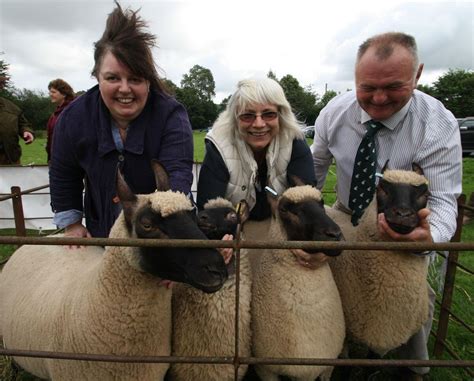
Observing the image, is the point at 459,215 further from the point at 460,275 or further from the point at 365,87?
the point at 460,275

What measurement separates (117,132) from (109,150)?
0.54ft

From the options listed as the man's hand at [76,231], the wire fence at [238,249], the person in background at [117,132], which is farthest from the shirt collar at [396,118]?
the man's hand at [76,231]

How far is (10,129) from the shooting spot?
23.4 ft

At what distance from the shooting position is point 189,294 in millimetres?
2521

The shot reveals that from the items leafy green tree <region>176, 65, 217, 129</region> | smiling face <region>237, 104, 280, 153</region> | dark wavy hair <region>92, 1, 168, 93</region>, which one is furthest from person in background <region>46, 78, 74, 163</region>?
leafy green tree <region>176, 65, 217, 129</region>

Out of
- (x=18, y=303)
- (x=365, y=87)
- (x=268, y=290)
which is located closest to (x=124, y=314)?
(x=268, y=290)

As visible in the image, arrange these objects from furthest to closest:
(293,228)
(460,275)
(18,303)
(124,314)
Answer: (460,275) < (18,303) < (293,228) < (124,314)

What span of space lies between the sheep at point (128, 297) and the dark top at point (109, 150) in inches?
20.3

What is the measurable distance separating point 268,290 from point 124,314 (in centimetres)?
99

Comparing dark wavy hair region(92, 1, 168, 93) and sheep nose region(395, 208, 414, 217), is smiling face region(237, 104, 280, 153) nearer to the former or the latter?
dark wavy hair region(92, 1, 168, 93)

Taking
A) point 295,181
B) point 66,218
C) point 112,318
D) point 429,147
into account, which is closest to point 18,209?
point 66,218

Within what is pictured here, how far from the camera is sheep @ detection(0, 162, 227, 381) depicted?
1.96 metres

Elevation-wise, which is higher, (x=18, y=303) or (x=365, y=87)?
(x=365, y=87)

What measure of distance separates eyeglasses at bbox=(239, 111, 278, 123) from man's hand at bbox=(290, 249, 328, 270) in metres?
1.13
